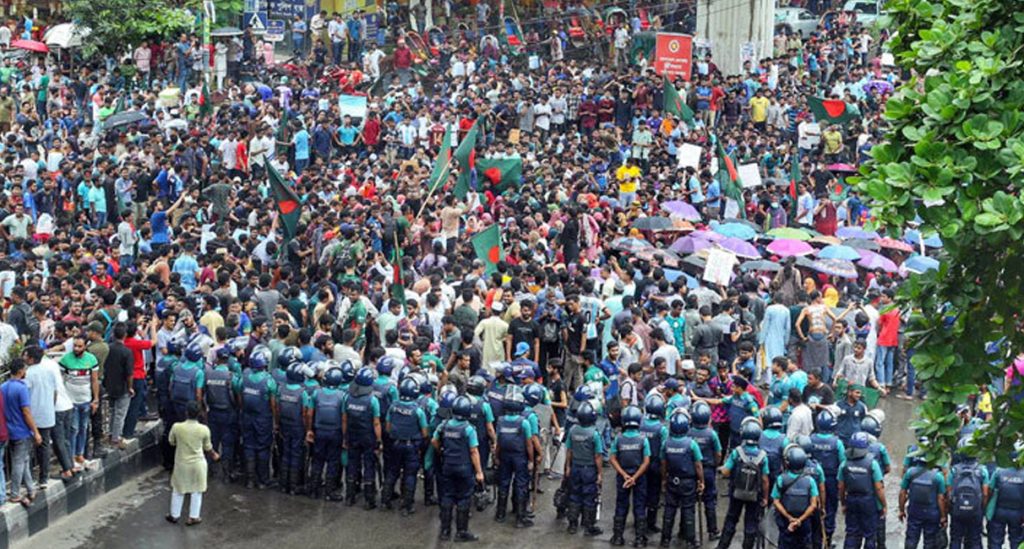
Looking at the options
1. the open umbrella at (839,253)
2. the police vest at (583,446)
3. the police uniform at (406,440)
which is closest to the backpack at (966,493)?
the police vest at (583,446)

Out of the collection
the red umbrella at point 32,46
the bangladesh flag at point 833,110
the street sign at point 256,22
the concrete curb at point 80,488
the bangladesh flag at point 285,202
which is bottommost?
the concrete curb at point 80,488

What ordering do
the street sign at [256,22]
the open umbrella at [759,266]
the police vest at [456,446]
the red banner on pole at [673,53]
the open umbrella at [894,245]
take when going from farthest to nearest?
the street sign at [256,22] → the red banner on pole at [673,53] → the open umbrella at [894,245] → the open umbrella at [759,266] → the police vest at [456,446]

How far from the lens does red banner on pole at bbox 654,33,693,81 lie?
31281 millimetres

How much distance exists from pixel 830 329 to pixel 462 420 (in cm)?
606

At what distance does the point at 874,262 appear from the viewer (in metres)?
23.2

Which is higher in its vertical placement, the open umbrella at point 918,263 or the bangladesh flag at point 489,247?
the bangladesh flag at point 489,247

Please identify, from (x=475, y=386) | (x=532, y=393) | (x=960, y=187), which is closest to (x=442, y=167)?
(x=532, y=393)

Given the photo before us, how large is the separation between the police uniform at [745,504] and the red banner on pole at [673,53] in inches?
646

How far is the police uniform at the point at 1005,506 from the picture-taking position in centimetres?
1475

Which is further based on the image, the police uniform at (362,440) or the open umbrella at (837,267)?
the open umbrella at (837,267)

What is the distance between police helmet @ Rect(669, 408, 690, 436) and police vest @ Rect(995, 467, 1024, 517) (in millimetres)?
2623

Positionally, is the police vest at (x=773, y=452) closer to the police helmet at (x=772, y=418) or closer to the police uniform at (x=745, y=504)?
the police helmet at (x=772, y=418)

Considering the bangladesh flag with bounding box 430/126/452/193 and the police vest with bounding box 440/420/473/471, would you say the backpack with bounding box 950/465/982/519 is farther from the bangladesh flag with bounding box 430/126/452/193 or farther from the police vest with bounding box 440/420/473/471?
the bangladesh flag with bounding box 430/126/452/193

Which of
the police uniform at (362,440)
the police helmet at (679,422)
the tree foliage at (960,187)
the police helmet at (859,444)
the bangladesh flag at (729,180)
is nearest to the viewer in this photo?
the tree foliage at (960,187)
